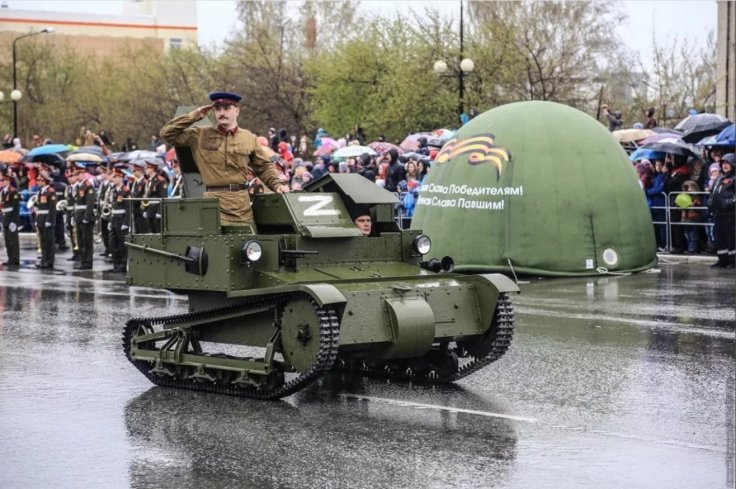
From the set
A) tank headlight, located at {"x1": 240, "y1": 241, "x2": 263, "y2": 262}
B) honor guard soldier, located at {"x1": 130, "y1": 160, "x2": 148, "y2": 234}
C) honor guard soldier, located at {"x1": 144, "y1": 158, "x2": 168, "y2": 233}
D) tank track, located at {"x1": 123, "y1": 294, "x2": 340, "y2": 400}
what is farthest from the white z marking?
honor guard soldier, located at {"x1": 130, "y1": 160, "x2": 148, "y2": 234}

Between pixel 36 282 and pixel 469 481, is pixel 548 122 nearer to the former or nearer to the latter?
pixel 36 282

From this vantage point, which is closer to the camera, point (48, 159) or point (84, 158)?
point (84, 158)

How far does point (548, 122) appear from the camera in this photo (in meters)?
21.7

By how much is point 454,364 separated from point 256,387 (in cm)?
185

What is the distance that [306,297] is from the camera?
10.5 meters

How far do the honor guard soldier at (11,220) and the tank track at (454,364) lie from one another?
655 inches

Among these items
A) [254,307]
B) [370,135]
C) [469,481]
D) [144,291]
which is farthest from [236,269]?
[370,135]

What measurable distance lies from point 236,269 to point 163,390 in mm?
1314

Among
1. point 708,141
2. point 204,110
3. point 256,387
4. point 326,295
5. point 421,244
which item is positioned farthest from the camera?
point 708,141

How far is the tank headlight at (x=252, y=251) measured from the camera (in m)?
11.0

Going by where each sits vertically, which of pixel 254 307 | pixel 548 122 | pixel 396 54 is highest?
pixel 396 54

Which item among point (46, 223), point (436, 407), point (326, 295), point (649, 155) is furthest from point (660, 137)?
point (326, 295)

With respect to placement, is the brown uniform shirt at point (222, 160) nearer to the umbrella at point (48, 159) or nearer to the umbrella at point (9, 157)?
the umbrella at point (48, 159)

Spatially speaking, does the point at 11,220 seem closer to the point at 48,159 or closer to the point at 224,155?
the point at 48,159
